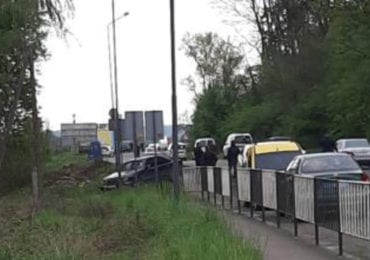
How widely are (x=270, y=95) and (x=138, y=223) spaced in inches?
2172

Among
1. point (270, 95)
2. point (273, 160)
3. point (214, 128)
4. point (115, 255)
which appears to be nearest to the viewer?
point (115, 255)

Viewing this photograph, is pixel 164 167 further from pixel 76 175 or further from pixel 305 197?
pixel 305 197

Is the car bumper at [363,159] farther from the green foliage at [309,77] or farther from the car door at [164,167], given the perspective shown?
the car door at [164,167]

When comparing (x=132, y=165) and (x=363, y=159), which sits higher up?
(x=132, y=165)

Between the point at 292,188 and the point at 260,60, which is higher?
the point at 260,60

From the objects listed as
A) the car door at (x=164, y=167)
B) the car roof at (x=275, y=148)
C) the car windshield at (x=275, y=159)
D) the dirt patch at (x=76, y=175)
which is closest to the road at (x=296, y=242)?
the car windshield at (x=275, y=159)

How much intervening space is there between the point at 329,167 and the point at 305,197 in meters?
5.60

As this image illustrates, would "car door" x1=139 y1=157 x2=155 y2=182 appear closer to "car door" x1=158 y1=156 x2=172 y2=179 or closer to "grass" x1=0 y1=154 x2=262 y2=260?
"car door" x1=158 y1=156 x2=172 y2=179

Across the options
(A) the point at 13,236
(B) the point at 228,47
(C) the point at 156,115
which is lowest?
(A) the point at 13,236

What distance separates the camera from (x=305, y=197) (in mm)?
17266

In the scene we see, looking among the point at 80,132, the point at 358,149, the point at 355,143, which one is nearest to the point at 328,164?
the point at 358,149

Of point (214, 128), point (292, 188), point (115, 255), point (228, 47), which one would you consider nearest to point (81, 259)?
point (115, 255)

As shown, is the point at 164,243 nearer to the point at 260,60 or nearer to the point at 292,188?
the point at 292,188

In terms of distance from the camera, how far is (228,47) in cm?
10150
